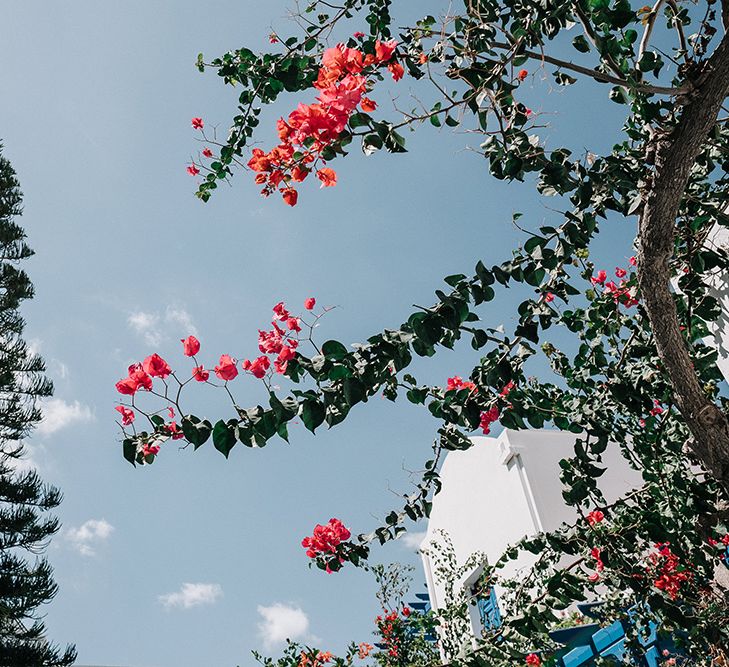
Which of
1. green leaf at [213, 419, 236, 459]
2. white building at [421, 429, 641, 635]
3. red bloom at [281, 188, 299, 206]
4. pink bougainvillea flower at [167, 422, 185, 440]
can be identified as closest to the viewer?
green leaf at [213, 419, 236, 459]

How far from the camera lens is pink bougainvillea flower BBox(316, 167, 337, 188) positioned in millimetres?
1719

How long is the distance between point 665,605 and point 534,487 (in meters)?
5.58

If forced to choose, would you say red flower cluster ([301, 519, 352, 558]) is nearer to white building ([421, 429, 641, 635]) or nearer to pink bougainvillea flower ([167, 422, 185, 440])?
pink bougainvillea flower ([167, 422, 185, 440])

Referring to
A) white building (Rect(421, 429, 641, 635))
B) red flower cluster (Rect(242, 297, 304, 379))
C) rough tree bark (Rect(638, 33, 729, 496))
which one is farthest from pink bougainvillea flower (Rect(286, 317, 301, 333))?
white building (Rect(421, 429, 641, 635))

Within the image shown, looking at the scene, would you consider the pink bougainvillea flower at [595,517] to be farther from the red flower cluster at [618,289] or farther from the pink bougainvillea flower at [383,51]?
the pink bougainvillea flower at [383,51]

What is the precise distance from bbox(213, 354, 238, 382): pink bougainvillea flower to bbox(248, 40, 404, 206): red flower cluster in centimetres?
60

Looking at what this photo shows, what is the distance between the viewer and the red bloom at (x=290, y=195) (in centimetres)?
189

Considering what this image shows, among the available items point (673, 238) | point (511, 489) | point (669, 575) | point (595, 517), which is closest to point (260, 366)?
point (673, 238)

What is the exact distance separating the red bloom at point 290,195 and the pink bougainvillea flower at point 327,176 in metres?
0.17

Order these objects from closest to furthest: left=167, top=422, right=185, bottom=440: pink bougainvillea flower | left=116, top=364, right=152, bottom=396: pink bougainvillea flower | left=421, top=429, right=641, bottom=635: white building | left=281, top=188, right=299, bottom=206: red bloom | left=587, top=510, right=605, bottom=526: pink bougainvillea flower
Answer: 1. left=167, top=422, right=185, bottom=440: pink bougainvillea flower
2. left=116, top=364, right=152, bottom=396: pink bougainvillea flower
3. left=281, top=188, right=299, bottom=206: red bloom
4. left=587, top=510, right=605, bottom=526: pink bougainvillea flower
5. left=421, top=429, right=641, bottom=635: white building

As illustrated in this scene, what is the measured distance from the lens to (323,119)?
142cm

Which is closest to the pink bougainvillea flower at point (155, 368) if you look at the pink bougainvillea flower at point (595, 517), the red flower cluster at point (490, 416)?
the red flower cluster at point (490, 416)

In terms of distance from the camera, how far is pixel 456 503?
376 inches

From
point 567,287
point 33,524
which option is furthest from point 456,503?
point 567,287
